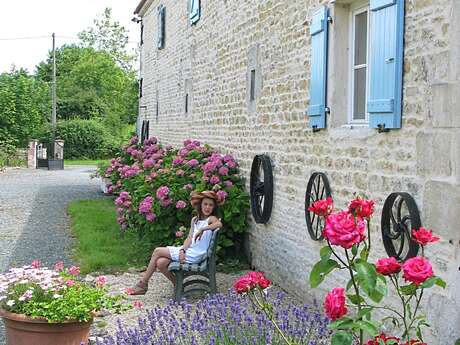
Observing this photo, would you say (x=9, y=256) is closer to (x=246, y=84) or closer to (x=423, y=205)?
(x=246, y=84)

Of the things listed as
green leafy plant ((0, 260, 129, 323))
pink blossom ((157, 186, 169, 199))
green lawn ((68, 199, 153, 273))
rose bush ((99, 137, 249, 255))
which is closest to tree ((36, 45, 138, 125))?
green lawn ((68, 199, 153, 273))

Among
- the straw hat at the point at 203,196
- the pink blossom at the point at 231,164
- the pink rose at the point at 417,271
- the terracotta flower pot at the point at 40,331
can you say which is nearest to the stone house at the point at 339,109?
the pink blossom at the point at 231,164

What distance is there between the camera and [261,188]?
857 cm

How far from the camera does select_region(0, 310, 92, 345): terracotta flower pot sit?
5105 millimetres

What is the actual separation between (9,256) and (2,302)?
16.3ft

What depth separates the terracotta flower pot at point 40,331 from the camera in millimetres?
5105

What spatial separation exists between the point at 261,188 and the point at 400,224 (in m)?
3.66

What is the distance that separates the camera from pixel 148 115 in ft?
65.9

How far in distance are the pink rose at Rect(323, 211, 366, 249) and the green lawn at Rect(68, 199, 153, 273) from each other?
643cm

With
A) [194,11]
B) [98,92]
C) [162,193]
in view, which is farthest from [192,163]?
[98,92]

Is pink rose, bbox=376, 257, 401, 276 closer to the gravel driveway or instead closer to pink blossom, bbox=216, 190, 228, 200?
the gravel driveway

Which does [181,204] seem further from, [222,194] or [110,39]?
[110,39]

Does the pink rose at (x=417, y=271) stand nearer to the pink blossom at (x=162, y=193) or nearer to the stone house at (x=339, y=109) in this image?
the stone house at (x=339, y=109)

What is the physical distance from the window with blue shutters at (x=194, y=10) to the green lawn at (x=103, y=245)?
398 centimetres
